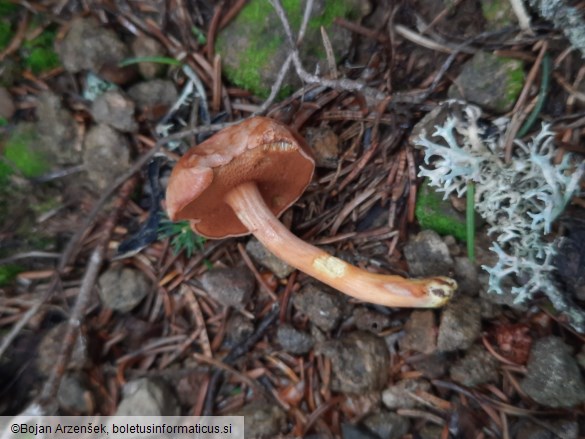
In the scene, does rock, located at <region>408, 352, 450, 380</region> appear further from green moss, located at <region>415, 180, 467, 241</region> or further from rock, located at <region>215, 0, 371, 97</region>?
rock, located at <region>215, 0, 371, 97</region>

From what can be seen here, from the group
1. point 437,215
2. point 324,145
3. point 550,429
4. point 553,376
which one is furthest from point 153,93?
point 550,429

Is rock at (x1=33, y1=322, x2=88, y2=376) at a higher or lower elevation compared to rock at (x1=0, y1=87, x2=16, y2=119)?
lower

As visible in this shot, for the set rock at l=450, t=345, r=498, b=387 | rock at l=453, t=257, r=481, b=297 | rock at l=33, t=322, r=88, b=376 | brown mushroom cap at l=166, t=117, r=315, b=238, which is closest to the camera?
brown mushroom cap at l=166, t=117, r=315, b=238

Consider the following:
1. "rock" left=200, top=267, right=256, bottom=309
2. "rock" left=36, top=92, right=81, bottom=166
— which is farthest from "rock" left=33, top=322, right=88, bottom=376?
"rock" left=36, top=92, right=81, bottom=166

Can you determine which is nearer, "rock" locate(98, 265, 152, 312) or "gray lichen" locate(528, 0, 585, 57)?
"gray lichen" locate(528, 0, 585, 57)

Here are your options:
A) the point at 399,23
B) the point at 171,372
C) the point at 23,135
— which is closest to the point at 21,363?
the point at 171,372

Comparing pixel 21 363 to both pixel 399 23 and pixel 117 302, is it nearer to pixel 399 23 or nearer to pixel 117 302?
pixel 117 302
